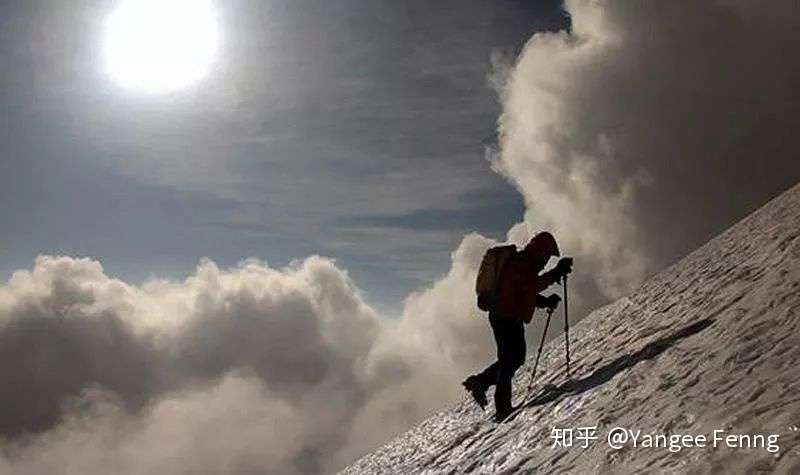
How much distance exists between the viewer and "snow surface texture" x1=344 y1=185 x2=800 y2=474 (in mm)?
4691

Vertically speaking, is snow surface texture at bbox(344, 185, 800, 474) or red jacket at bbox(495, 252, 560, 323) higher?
red jacket at bbox(495, 252, 560, 323)

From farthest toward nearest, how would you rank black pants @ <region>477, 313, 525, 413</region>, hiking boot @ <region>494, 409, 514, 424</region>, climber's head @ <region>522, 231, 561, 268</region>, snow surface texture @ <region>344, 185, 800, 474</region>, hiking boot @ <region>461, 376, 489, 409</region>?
hiking boot @ <region>461, 376, 489, 409</region>, hiking boot @ <region>494, 409, 514, 424</region>, black pants @ <region>477, 313, 525, 413</region>, climber's head @ <region>522, 231, 561, 268</region>, snow surface texture @ <region>344, 185, 800, 474</region>

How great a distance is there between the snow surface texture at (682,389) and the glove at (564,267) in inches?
63.4

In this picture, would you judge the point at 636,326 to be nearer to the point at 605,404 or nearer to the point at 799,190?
the point at 605,404

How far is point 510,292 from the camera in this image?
32.9 feet

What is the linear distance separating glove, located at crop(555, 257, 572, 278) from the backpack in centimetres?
99

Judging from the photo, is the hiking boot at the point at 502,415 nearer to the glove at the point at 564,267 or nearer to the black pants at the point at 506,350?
the black pants at the point at 506,350

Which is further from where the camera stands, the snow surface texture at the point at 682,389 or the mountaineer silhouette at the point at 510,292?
the mountaineer silhouette at the point at 510,292

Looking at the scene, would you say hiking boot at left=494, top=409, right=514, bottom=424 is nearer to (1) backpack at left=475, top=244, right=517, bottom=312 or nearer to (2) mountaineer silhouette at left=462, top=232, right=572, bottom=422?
(2) mountaineer silhouette at left=462, top=232, right=572, bottom=422

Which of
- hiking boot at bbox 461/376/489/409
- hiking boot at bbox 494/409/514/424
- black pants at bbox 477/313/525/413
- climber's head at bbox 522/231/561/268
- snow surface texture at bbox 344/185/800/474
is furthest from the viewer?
hiking boot at bbox 461/376/489/409

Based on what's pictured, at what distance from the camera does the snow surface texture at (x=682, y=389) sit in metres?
4.69

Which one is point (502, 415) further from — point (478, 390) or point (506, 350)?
point (506, 350)

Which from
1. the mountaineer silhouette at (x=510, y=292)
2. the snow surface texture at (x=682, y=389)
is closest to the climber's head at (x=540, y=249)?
the mountaineer silhouette at (x=510, y=292)

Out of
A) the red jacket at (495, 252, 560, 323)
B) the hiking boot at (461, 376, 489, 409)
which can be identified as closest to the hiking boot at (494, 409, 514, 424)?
the hiking boot at (461, 376, 489, 409)
